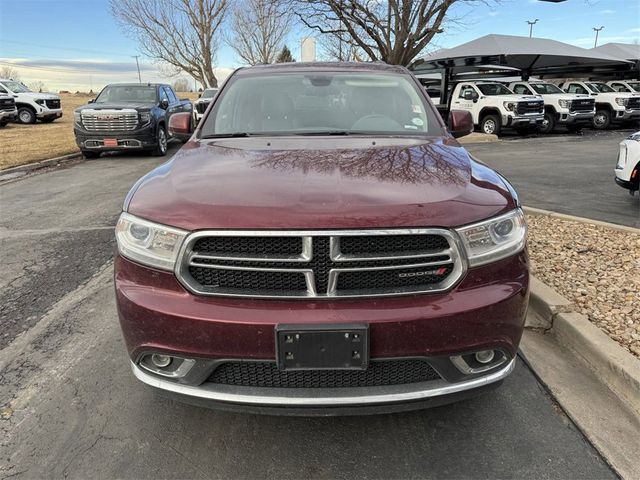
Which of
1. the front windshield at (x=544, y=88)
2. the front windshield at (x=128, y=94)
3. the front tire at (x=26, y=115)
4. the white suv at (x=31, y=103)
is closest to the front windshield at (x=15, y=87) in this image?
the white suv at (x=31, y=103)

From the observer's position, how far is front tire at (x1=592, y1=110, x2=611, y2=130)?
2075 cm

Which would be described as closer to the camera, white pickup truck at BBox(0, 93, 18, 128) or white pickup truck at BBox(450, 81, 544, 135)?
white pickup truck at BBox(450, 81, 544, 135)

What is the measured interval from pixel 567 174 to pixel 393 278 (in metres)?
8.98

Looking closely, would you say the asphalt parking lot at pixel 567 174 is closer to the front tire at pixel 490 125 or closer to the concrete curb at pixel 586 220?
the concrete curb at pixel 586 220

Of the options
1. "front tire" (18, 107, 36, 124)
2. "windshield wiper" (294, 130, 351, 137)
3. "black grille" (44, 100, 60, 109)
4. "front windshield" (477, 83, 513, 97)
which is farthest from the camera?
"black grille" (44, 100, 60, 109)

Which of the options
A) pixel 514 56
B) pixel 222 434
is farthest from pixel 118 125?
pixel 514 56

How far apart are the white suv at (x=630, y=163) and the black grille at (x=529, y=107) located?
1160cm

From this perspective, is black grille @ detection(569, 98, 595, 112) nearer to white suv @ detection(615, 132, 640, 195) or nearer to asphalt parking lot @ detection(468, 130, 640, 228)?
asphalt parking lot @ detection(468, 130, 640, 228)

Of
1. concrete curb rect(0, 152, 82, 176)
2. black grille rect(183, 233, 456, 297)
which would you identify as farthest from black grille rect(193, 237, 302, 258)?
concrete curb rect(0, 152, 82, 176)

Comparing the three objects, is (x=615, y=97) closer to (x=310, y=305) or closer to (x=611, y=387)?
(x=611, y=387)

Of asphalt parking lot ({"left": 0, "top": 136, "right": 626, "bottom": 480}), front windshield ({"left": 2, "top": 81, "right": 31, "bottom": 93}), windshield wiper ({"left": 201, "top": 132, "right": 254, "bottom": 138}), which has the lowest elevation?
asphalt parking lot ({"left": 0, "top": 136, "right": 626, "bottom": 480})

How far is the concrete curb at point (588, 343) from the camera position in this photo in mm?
2633

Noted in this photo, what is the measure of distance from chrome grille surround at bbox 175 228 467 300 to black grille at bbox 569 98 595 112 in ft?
63.9

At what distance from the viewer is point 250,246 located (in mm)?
1985
